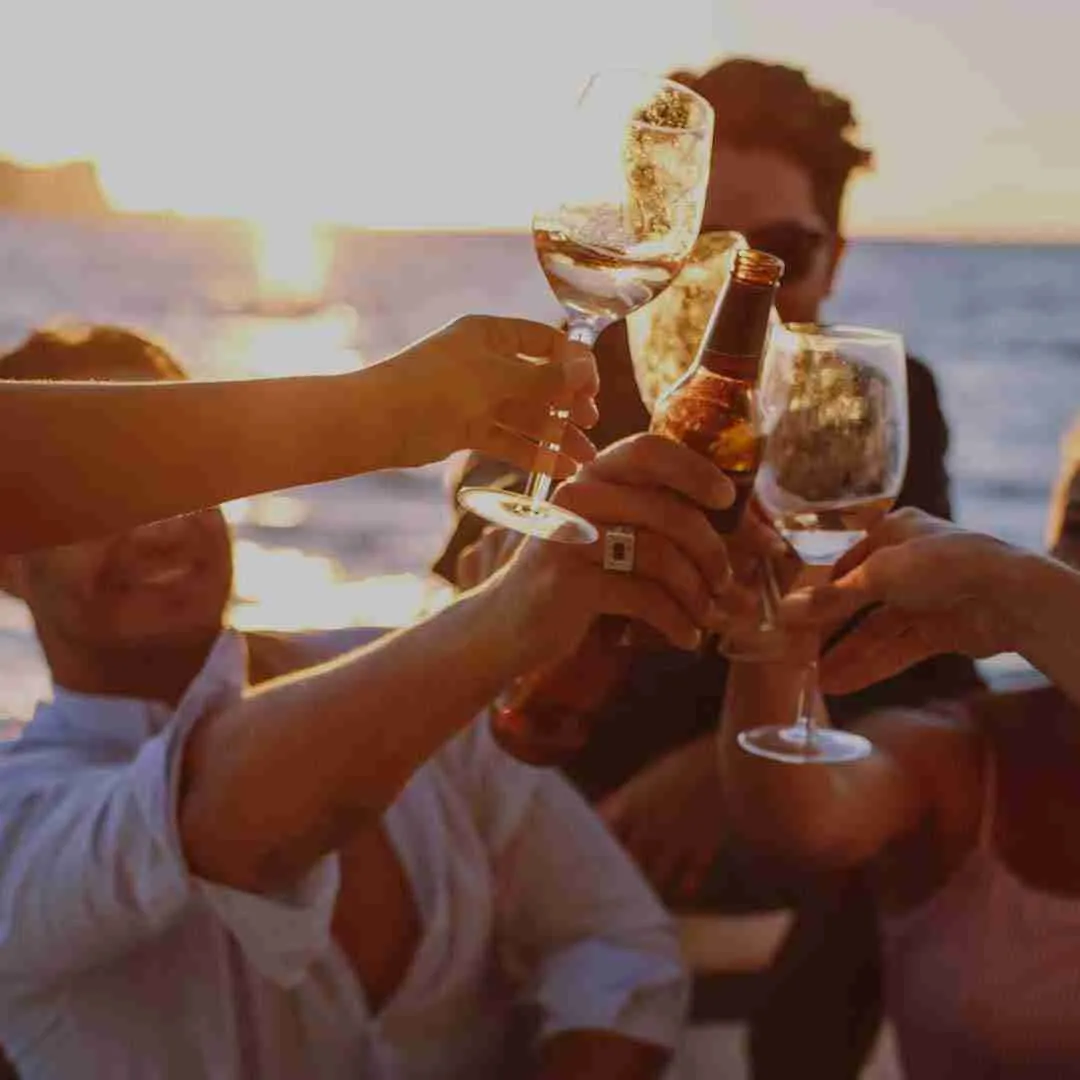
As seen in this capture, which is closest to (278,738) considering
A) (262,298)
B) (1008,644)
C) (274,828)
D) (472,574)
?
(274,828)

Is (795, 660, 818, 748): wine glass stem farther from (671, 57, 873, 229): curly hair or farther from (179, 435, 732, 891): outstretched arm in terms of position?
(671, 57, 873, 229): curly hair

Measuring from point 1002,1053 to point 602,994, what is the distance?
503mm

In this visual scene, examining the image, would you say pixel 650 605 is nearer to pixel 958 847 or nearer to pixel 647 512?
pixel 647 512

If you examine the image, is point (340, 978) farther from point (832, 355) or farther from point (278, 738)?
point (832, 355)

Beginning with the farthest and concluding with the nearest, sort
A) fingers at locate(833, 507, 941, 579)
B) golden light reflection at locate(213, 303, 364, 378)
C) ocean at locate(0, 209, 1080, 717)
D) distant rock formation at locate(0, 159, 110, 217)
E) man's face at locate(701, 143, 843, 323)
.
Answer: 1. distant rock formation at locate(0, 159, 110, 217)
2. golden light reflection at locate(213, 303, 364, 378)
3. ocean at locate(0, 209, 1080, 717)
4. man's face at locate(701, 143, 843, 323)
5. fingers at locate(833, 507, 941, 579)

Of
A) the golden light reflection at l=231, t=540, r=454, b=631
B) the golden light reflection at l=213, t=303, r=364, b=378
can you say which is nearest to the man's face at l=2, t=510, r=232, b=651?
the golden light reflection at l=231, t=540, r=454, b=631

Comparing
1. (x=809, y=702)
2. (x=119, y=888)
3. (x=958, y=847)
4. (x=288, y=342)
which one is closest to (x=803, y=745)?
(x=809, y=702)

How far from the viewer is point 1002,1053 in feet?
6.08

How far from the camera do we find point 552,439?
55.6 inches

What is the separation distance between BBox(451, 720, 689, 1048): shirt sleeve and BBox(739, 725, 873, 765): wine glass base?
1.36 ft

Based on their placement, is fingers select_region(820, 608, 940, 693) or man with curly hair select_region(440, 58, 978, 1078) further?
man with curly hair select_region(440, 58, 978, 1078)

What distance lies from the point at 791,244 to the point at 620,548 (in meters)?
1.29

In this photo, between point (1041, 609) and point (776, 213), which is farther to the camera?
point (776, 213)

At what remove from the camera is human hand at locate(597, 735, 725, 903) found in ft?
7.92
